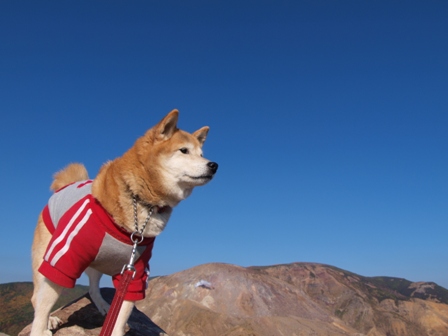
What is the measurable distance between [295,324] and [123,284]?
68.3 feet

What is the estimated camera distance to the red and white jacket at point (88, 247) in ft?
17.1

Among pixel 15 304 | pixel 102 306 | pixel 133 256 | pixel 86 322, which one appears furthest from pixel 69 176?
pixel 15 304

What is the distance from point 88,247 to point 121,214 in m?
0.60

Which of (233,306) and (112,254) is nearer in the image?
(112,254)

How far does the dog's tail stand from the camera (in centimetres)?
784

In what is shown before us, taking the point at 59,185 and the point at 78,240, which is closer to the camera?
the point at 78,240

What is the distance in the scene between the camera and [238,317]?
24.6 meters

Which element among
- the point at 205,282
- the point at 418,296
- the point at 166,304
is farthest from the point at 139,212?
the point at 418,296

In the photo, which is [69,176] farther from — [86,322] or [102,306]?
[86,322]

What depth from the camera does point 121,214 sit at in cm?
544

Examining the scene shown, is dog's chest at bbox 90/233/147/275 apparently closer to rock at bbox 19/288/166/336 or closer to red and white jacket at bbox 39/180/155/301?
red and white jacket at bbox 39/180/155/301

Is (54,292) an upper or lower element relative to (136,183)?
lower

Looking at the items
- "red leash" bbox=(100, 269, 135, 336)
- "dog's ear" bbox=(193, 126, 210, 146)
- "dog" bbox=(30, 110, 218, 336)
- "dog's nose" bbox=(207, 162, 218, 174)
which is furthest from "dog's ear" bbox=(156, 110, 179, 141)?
"red leash" bbox=(100, 269, 135, 336)

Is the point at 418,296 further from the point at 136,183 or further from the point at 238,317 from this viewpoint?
the point at 136,183
